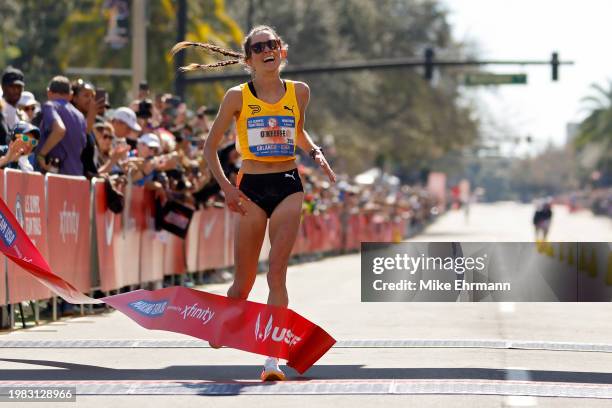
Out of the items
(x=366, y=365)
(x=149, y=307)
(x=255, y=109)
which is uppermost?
(x=255, y=109)

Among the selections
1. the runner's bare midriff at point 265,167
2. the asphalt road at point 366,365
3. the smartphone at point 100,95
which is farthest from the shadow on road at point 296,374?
the smartphone at point 100,95

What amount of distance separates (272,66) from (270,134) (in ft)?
1.37

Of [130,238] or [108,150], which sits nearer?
[108,150]

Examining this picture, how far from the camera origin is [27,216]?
13.2 metres

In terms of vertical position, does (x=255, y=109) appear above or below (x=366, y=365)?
above

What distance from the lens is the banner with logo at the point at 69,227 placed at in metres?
14.0

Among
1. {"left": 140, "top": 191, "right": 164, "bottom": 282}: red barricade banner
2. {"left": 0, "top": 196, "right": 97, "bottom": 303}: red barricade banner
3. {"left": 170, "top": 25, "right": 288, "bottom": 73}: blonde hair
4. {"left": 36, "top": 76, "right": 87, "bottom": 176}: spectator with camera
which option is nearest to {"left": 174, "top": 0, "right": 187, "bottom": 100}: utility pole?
{"left": 140, "top": 191, "right": 164, "bottom": 282}: red barricade banner

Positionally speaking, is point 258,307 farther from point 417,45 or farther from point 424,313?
point 417,45

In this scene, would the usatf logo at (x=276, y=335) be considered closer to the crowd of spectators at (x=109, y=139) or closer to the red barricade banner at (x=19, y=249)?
the red barricade banner at (x=19, y=249)

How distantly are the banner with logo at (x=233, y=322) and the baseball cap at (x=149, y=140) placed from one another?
25.1 ft

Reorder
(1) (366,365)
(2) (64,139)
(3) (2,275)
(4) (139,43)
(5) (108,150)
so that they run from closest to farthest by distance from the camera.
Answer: (1) (366,365), (3) (2,275), (2) (64,139), (5) (108,150), (4) (139,43)

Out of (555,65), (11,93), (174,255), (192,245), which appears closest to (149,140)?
(174,255)

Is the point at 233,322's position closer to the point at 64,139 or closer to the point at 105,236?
the point at 64,139

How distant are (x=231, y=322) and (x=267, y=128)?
123 cm
